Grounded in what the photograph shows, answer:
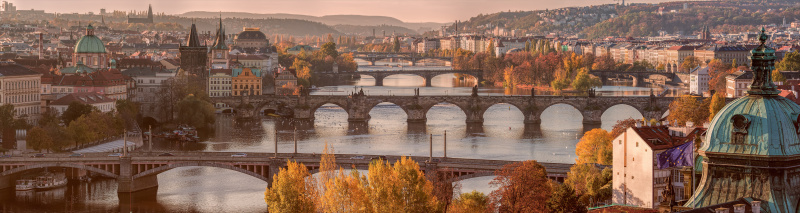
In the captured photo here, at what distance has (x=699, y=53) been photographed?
440ft

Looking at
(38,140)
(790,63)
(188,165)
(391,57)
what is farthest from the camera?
(391,57)

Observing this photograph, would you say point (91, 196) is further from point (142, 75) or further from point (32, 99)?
point (142, 75)

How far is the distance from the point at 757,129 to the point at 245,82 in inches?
3099

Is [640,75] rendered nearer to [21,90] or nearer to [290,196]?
[21,90]

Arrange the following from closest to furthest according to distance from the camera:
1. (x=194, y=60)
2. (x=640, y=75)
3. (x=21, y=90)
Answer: (x=21, y=90) < (x=194, y=60) < (x=640, y=75)

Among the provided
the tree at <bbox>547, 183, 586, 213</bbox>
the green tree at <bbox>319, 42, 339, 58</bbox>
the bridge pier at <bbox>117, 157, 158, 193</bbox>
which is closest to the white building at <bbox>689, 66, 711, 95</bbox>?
the green tree at <bbox>319, 42, 339, 58</bbox>

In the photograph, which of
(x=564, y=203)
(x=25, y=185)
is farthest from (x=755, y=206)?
(x=25, y=185)

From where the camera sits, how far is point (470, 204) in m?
32.5

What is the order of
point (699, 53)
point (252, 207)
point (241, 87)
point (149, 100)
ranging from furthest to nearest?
point (699, 53) < point (241, 87) < point (149, 100) < point (252, 207)

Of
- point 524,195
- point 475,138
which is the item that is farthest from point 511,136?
point 524,195

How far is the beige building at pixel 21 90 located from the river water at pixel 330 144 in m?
6.86

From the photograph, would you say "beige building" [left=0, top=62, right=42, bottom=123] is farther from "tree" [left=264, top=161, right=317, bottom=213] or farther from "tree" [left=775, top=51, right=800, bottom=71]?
"tree" [left=775, top=51, right=800, bottom=71]

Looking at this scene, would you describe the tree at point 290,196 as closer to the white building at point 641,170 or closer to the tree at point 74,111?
the white building at point 641,170

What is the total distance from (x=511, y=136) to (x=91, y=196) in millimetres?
27995
